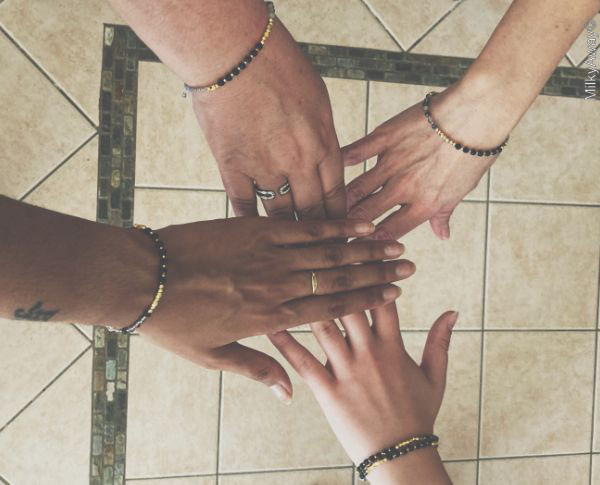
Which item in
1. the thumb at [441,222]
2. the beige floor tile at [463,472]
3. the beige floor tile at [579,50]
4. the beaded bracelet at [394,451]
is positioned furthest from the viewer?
the beige floor tile at [579,50]

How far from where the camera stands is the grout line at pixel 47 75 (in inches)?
51.9

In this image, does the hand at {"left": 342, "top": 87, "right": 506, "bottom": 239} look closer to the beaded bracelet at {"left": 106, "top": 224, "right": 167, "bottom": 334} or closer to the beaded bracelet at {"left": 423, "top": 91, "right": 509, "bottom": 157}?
the beaded bracelet at {"left": 423, "top": 91, "right": 509, "bottom": 157}

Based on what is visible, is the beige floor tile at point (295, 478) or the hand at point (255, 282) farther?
the beige floor tile at point (295, 478)

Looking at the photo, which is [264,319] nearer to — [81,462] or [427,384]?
[427,384]

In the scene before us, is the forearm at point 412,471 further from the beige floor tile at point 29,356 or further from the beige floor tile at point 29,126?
the beige floor tile at point 29,126

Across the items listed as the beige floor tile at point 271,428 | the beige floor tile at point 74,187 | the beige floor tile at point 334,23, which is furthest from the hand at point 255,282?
the beige floor tile at point 334,23

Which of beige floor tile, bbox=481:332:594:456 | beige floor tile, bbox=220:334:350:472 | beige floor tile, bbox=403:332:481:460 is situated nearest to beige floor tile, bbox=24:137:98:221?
beige floor tile, bbox=220:334:350:472

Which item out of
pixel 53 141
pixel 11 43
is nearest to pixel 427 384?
pixel 53 141

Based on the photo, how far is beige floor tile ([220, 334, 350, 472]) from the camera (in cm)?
142

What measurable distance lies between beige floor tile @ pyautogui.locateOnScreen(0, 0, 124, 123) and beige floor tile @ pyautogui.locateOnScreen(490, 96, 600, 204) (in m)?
1.15

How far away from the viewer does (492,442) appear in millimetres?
1553

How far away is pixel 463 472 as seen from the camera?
1.53 m

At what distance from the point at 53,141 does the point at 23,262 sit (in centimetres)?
90

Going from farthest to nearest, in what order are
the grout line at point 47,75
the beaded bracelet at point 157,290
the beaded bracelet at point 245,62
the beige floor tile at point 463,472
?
the beige floor tile at point 463,472, the grout line at point 47,75, the beaded bracelet at point 245,62, the beaded bracelet at point 157,290
